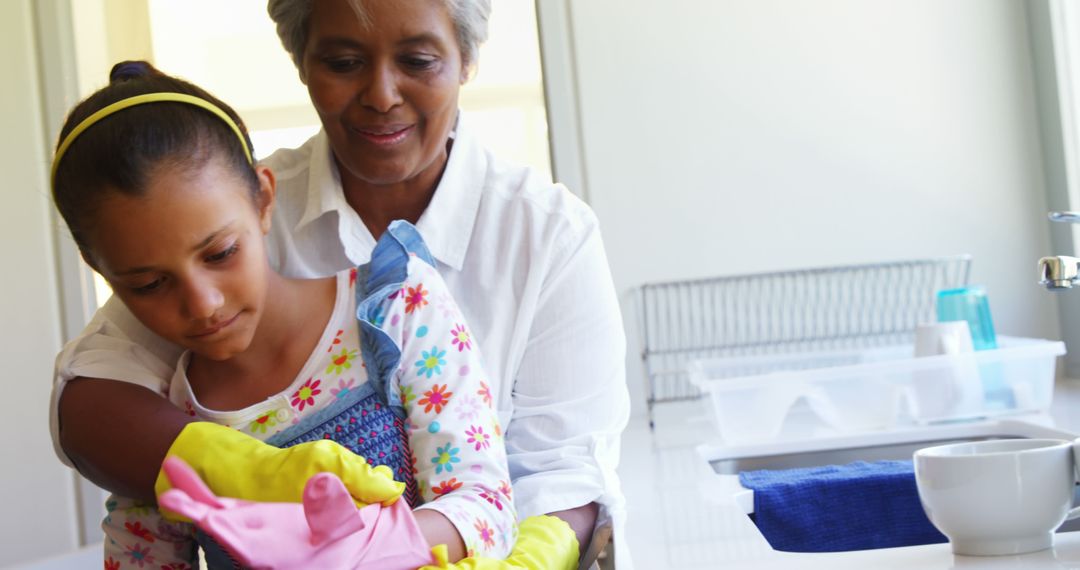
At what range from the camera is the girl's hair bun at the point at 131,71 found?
95 cm

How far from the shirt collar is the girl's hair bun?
0.23 m

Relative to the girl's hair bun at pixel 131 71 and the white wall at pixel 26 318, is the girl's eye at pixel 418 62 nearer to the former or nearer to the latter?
the girl's hair bun at pixel 131 71

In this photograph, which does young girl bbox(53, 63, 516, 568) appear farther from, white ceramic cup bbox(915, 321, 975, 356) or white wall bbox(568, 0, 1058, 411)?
white wall bbox(568, 0, 1058, 411)

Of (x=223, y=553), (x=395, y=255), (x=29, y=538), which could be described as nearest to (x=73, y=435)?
(x=223, y=553)

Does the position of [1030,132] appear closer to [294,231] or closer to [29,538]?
[294,231]

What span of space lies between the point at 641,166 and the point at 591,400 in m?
1.10

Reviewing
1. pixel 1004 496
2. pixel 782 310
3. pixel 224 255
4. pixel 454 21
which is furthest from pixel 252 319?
pixel 782 310

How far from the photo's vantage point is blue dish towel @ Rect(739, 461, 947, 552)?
50.1 inches

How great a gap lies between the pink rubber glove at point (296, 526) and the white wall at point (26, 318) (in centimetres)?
184

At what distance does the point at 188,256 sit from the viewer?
82 cm

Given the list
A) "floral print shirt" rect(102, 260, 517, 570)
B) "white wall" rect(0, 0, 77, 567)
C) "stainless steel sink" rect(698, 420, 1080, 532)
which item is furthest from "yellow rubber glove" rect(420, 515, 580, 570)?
"white wall" rect(0, 0, 77, 567)

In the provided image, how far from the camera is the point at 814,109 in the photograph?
6.96 feet

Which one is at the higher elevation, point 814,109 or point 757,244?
point 814,109

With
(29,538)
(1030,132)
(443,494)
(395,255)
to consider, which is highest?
(1030,132)
